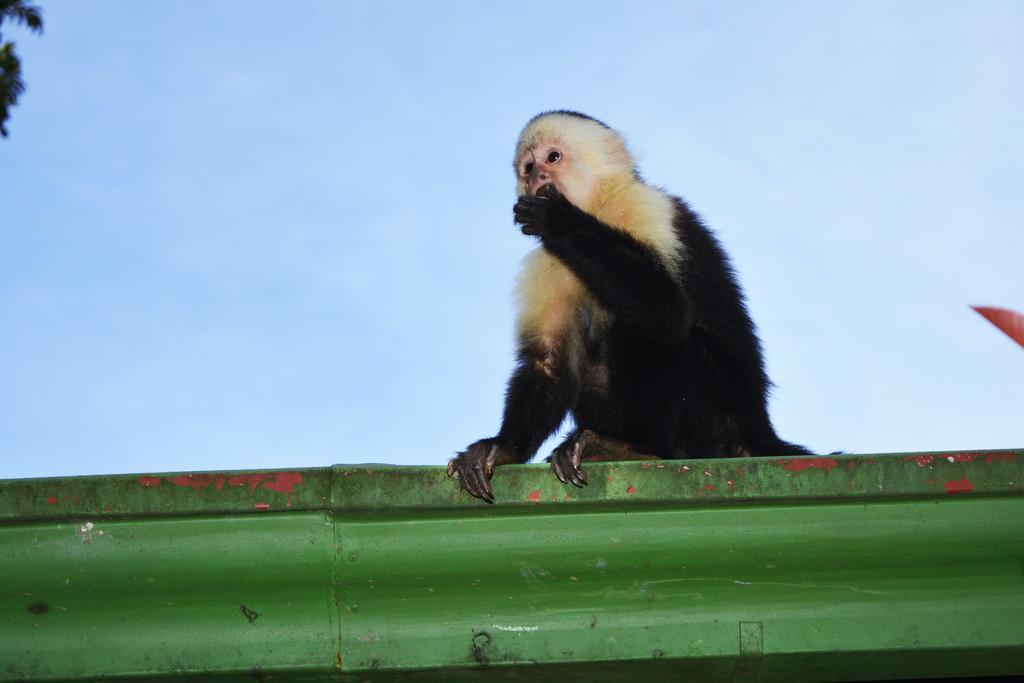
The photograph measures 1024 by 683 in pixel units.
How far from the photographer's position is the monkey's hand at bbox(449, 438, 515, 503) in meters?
1.98

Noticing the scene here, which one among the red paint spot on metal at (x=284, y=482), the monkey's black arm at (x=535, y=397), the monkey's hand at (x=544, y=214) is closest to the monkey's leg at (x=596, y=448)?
the monkey's black arm at (x=535, y=397)

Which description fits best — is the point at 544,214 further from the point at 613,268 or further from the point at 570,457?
the point at 570,457

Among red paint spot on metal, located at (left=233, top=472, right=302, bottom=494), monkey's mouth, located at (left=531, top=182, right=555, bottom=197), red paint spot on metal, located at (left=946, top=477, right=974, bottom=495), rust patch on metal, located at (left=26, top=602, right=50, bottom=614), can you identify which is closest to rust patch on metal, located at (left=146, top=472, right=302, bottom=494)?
red paint spot on metal, located at (left=233, top=472, right=302, bottom=494)

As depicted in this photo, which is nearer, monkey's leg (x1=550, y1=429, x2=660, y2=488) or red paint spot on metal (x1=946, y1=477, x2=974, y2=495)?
red paint spot on metal (x1=946, y1=477, x2=974, y2=495)

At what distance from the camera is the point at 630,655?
1.93 meters

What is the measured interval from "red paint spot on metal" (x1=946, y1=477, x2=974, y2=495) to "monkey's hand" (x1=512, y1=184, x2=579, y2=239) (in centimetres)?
Result: 198

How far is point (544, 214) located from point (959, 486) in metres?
2.06

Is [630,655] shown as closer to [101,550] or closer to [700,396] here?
[101,550]

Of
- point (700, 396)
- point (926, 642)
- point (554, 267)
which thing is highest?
point (554, 267)

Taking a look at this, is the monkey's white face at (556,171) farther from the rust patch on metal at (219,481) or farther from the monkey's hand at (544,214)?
the rust patch on metal at (219,481)

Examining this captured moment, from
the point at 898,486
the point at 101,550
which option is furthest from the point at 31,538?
the point at 898,486

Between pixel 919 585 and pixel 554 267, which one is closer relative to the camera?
pixel 919 585

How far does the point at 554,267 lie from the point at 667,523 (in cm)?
244

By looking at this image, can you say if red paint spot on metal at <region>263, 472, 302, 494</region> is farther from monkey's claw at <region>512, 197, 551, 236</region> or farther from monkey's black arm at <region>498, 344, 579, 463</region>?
monkey's claw at <region>512, 197, 551, 236</region>
